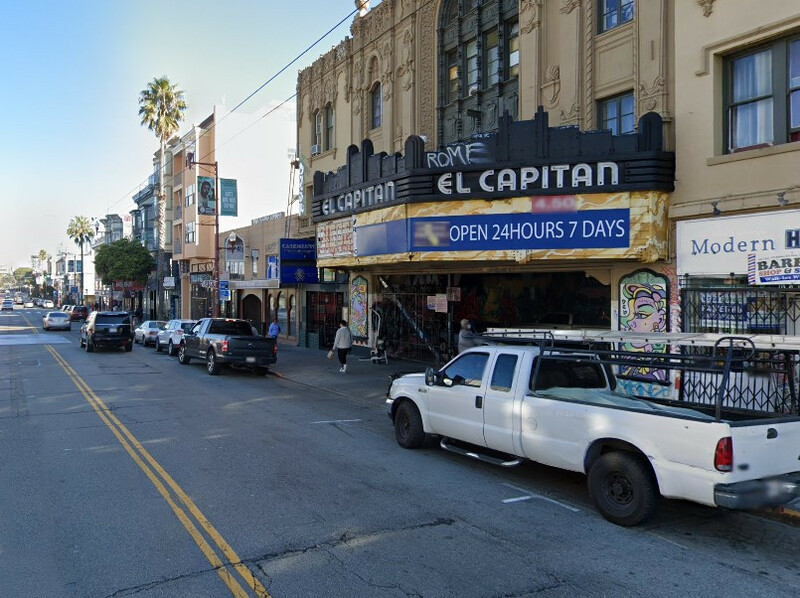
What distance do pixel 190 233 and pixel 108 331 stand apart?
17.7 meters

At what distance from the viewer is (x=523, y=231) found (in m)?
13.5

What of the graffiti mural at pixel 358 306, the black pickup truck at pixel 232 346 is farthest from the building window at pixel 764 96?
the graffiti mural at pixel 358 306

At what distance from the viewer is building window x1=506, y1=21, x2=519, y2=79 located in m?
16.6

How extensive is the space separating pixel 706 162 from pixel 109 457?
1143 centimetres

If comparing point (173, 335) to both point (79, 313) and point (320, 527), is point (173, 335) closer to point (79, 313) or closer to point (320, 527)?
point (320, 527)

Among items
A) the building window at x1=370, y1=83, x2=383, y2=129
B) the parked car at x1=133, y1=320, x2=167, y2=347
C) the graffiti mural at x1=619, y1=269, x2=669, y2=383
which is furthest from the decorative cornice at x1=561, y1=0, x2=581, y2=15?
the parked car at x1=133, y1=320, x2=167, y2=347

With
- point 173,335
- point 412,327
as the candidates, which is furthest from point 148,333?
point 412,327

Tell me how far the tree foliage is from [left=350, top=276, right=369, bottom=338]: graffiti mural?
35.7 meters

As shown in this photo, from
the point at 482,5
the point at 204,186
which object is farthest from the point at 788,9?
the point at 204,186

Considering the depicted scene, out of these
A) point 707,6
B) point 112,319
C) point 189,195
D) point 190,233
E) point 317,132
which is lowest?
point 112,319

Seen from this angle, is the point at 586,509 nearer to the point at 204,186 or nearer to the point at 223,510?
the point at 223,510

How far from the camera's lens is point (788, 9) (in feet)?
35.1

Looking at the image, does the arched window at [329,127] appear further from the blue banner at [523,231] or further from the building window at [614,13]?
the building window at [614,13]

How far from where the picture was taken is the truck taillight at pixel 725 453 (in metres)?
5.39
